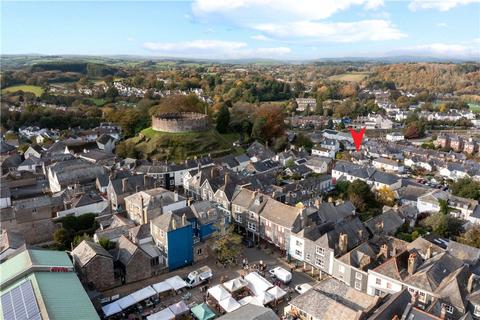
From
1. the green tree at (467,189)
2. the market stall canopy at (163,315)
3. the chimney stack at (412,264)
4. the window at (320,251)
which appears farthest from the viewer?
the green tree at (467,189)

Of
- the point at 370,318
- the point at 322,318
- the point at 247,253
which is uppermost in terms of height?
the point at 370,318

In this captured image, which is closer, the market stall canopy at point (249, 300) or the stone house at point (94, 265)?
the market stall canopy at point (249, 300)

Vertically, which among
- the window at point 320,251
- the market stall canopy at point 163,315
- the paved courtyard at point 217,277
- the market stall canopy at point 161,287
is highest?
the window at point 320,251

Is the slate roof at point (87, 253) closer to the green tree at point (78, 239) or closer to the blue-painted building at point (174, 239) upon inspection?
the green tree at point (78, 239)

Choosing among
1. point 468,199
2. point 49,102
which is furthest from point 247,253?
point 49,102

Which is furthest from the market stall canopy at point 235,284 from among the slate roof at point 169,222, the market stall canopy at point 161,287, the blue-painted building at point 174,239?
the slate roof at point 169,222

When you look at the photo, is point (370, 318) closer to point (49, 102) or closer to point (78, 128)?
point (78, 128)

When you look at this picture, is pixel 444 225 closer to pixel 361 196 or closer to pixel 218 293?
pixel 361 196

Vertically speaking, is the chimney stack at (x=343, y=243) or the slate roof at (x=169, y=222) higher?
the slate roof at (x=169, y=222)
